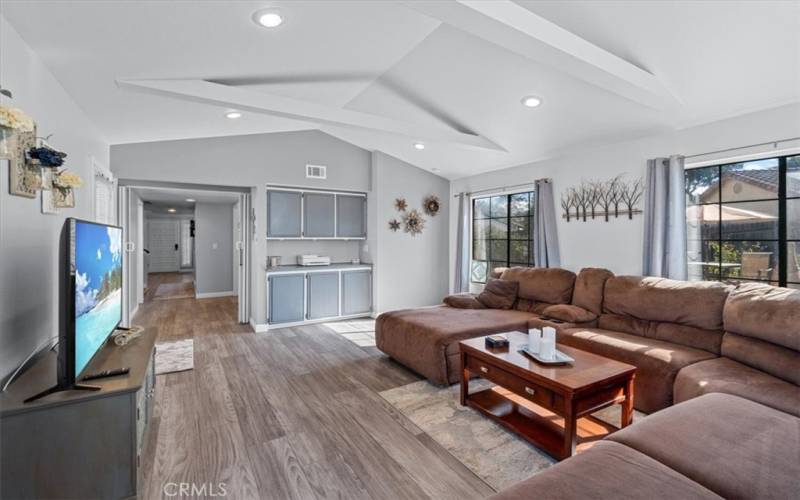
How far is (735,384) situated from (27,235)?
3917mm

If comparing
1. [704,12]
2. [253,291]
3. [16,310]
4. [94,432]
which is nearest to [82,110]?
[16,310]

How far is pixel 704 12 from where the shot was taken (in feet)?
7.00

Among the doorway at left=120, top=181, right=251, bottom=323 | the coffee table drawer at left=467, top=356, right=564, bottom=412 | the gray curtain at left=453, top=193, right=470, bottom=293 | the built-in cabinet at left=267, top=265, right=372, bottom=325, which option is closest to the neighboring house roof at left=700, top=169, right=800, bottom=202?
the coffee table drawer at left=467, top=356, right=564, bottom=412

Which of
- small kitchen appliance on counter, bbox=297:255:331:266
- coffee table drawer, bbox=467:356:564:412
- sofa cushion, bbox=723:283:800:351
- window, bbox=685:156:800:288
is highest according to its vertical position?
window, bbox=685:156:800:288

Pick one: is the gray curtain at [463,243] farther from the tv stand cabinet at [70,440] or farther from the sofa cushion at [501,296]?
the tv stand cabinet at [70,440]

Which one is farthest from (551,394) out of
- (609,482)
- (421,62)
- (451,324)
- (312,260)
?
(312,260)

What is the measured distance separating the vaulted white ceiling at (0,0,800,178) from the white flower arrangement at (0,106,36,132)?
51 centimetres

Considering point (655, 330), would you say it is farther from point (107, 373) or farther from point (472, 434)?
point (107, 373)

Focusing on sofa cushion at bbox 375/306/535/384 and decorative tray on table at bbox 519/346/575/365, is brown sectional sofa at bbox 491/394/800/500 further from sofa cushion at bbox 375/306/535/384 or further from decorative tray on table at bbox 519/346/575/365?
sofa cushion at bbox 375/306/535/384

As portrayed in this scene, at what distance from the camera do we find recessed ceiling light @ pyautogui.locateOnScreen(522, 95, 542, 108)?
343 cm

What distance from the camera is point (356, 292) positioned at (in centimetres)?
568

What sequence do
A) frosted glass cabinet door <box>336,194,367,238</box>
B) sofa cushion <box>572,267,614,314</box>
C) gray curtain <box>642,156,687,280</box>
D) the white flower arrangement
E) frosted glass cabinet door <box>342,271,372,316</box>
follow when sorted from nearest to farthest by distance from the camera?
the white flower arrangement < gray curtain <box>642,156,687,280</box> < sofa cushion <box>572,267,614,314</box> < frosted glass cabinet door <box>342,271,372,316</box> < frosted glass cabinet door <box>336,194,367,238</box>

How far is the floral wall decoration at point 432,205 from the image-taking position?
6.17 metres

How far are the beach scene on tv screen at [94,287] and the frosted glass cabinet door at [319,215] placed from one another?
302cm
